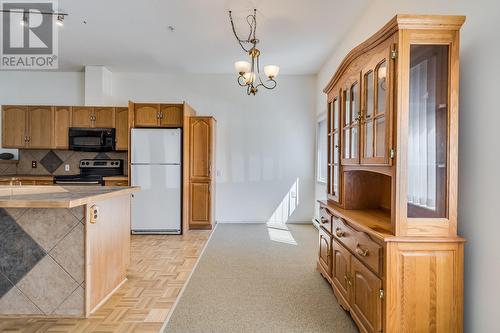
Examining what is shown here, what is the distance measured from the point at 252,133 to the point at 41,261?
3.86 metres

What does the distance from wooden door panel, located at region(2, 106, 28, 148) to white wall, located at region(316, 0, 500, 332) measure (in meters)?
5.94

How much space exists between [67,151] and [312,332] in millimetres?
5008

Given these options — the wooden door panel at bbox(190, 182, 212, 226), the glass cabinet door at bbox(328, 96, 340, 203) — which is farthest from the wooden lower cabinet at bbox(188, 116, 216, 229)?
the glass cabinet door at bbox(328, 96, 340, 203)

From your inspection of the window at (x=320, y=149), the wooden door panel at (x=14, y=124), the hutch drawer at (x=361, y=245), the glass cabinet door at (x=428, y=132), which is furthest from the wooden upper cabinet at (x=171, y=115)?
the glass cabinet door at (x=428, y=132)

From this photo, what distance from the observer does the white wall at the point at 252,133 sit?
531cm

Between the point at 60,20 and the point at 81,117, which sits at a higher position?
the point at 60,20

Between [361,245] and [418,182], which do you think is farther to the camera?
[361,245]

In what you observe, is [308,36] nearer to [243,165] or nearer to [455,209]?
[243,165]

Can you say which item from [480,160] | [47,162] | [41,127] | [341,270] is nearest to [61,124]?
[41,127]

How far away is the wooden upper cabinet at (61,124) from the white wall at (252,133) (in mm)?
875

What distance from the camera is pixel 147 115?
14.9 ft

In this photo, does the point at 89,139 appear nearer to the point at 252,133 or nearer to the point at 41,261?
the point at 252,133

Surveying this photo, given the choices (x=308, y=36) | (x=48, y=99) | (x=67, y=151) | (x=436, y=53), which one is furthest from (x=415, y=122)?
(x=48, y=99)

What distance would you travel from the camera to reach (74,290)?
2117 millimetres
